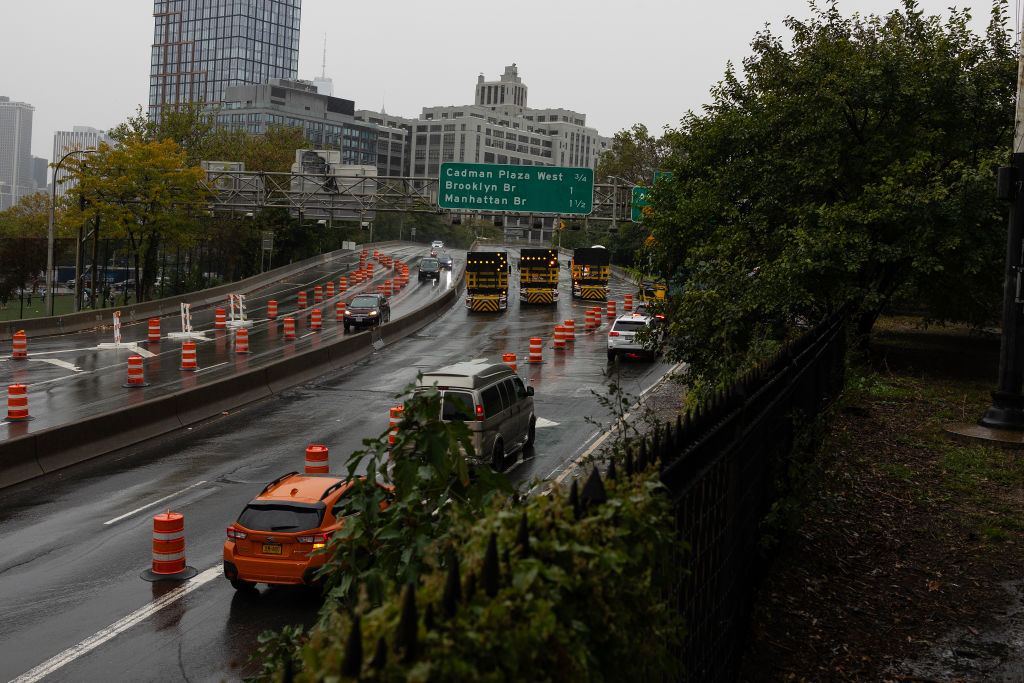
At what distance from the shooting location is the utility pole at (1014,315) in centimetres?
1318

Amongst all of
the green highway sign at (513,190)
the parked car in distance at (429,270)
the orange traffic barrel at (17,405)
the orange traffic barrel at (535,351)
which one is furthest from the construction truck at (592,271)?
the orange traffic barrel at (17,405)

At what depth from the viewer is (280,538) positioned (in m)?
11.6

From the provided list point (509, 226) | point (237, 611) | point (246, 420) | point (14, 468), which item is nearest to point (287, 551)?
point (237, 611)

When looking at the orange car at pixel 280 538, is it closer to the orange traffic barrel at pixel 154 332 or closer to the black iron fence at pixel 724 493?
the black iron fence at pixel 724 493

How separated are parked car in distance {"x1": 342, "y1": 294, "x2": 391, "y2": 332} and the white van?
Answer: 78.9ft

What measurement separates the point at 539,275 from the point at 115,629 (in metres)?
48.7

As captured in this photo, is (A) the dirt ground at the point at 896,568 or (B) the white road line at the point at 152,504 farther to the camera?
(B) the white road line at the point at 152,504

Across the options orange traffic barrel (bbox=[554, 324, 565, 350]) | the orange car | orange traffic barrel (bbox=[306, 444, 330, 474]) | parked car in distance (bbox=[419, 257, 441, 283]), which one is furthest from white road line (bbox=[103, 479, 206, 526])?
parked car in distance (bbox=[419, 257, 441, 283])

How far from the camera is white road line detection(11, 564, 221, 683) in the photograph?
9.64 m

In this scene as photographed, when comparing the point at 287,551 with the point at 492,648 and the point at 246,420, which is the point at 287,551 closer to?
the point at 492,648

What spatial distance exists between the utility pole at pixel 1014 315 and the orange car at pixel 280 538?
358 inches

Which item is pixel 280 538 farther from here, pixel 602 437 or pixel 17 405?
pixel 17 405

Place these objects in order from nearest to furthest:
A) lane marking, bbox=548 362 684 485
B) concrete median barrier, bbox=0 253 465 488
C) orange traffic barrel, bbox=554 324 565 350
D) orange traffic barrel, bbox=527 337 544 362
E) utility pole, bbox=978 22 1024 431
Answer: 1. utility pole, bbox=978 22 1024 431
2. lane marking, bbox=548 362 684 485
3. concrete median barrier, bbox=0 253 465 488
4. orange traffic barrel, bbox=527 337 544 362
5. orange traffic barrel, bbox=554 324 565 350

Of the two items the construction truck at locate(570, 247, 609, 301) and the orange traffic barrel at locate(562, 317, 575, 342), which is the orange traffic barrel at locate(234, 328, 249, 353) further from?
the construction truck at locate(570, 247, 609, 301)
